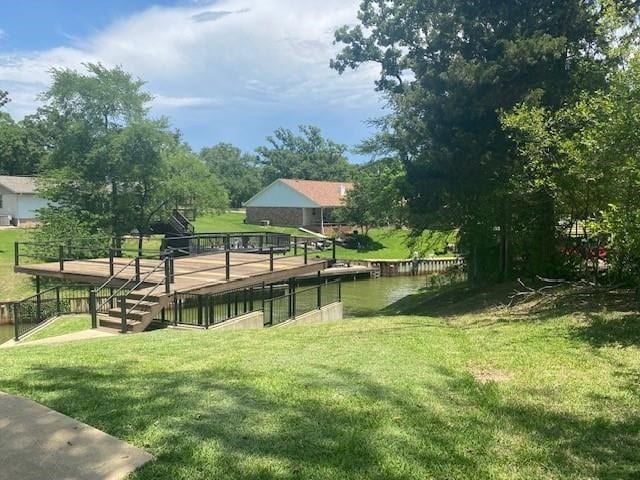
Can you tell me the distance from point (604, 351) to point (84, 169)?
28.5 metres

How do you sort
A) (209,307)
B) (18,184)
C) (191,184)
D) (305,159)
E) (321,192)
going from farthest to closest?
(305,159) < (321,192) < (18,184) < (191,184) < (209,307)

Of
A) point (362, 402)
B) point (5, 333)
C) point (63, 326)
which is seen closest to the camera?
point (362, 402)

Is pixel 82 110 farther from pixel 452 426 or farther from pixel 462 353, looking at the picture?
pixel 452 426

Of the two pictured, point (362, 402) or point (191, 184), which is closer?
point (362, 402)

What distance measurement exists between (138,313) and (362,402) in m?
7.73

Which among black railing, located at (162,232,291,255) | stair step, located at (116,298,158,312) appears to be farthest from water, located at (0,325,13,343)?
stair step, located at (116,298,158,312)

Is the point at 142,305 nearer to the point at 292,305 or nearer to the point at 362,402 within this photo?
the point at 292,305

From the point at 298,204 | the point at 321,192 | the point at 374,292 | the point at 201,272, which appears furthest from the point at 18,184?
the point at 201,272

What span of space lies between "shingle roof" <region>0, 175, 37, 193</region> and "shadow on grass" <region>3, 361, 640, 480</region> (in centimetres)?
4128

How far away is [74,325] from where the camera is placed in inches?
555

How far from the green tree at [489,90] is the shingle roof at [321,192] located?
118ft

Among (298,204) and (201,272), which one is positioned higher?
(298,204)

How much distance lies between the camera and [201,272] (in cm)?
1454

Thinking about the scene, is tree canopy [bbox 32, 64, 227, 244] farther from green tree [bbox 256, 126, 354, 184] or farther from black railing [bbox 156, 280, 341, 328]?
green tree [bbox 256, 126, 354, 184]
